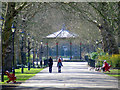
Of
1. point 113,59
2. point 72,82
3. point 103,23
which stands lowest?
point 72,82

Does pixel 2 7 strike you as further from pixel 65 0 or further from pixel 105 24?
pixel 105 24

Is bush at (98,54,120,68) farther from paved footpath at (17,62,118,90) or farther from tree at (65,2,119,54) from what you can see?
paved footpath at (17,62,118,90)

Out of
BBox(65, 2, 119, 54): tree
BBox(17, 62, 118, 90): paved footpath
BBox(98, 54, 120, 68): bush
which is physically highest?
BBox(65, 2, 119, 54): tree

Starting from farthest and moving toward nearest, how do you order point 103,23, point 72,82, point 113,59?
point 103,23
point 113,59
point 72,82

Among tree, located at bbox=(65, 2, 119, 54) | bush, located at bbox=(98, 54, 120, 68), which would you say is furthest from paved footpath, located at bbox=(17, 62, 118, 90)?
tree, located at bbox=(65, 2, 119, 54)

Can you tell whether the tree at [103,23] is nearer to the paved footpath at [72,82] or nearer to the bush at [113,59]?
the bush at [113,59]

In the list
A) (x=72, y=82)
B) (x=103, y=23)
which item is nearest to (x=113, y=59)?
(x=103, y=23)

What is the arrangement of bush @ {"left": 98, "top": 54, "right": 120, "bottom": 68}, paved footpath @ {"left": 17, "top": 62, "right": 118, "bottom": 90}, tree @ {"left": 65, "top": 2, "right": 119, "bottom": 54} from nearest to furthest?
1. paved footpath @ {"left": 17, "top": 62, "right": 118, "bottom": 90}
2. tree @ {"left": 65, "top": 2, "right": 119, "bottom": 54}
3. bush @ {"left": 98, "top": 54, "right": 120, "bottom": 68}

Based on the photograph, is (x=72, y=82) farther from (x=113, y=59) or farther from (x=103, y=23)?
(x=103, y=23)

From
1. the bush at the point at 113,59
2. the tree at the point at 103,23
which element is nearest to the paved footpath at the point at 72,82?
the bush at the point at 113,59

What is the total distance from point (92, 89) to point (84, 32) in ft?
171

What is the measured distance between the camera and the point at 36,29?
181 ft

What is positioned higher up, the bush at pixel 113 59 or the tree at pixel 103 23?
the tree at pixel 103 23

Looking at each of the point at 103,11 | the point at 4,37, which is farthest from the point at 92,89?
the point at 103,11
